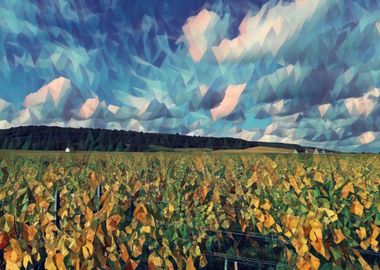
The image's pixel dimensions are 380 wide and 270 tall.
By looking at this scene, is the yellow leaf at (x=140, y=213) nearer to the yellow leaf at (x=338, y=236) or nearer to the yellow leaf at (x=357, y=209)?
the yellow leaf at (x=338, y=236)

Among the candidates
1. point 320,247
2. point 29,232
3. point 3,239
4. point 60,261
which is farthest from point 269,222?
point 3,239

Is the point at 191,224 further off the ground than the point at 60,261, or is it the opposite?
the point at 191,224

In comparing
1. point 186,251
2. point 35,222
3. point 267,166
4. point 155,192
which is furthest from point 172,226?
point 267,166

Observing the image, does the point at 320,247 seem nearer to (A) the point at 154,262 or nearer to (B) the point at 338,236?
(B) the point at 338,236

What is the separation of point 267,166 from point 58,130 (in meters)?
67.3

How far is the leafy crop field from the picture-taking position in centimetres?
525

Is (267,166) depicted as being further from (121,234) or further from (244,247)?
(121,234)

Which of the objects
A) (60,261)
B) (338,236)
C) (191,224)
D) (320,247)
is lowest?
(60,261)

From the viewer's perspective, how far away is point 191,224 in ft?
23.7

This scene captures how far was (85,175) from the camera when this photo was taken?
13016 mm

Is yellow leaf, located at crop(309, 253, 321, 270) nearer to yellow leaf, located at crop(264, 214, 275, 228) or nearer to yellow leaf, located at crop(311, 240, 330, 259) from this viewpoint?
yellow leaf, located at crop(311, 240, 330, 259)

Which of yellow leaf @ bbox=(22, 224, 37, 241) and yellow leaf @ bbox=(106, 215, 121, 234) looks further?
yellow leaf @ bbox=(22, 224, 37, 241)

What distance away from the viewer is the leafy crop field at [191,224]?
5.25m

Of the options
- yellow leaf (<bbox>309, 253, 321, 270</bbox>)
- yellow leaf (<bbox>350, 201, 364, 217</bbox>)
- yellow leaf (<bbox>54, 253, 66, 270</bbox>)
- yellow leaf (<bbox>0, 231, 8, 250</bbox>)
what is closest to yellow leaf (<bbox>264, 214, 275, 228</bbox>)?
yellow leaf (<bbox>350, 201, 364, 217</bbox>)
